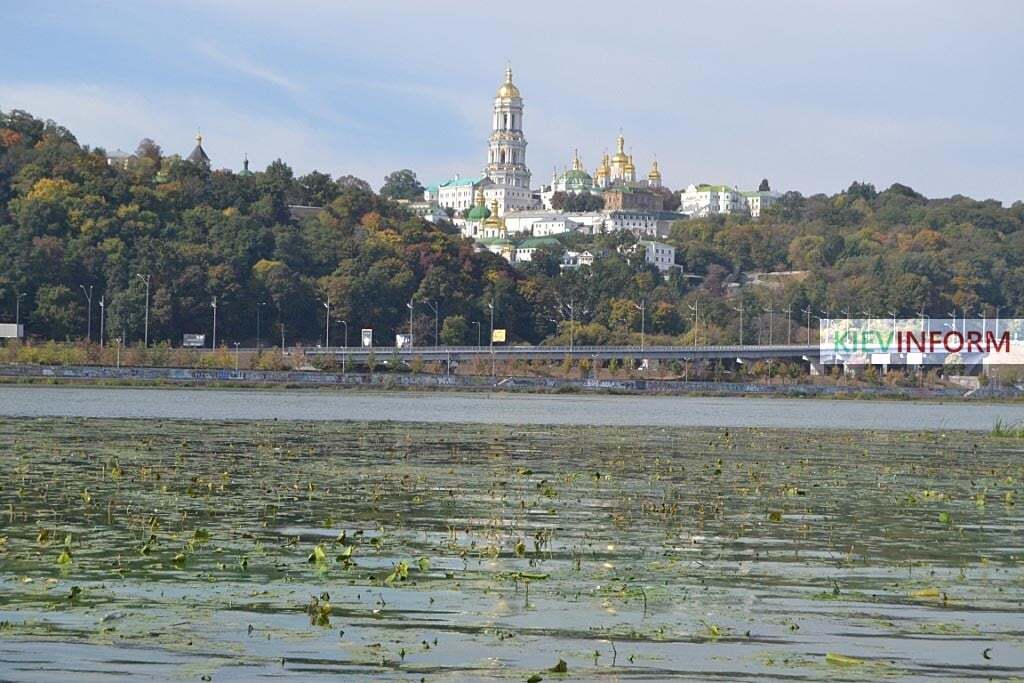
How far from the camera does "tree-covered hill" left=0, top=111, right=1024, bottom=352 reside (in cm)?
13462

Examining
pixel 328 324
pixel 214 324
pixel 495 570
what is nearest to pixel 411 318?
pixel 328 324

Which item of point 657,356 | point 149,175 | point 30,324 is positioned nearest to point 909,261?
point 657,356

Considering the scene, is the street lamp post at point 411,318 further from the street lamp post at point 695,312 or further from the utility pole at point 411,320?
the street lamp post at point 695,312

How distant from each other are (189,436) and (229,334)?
93.7 meters

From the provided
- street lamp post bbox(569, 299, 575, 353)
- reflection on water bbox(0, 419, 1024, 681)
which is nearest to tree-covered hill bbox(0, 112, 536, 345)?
street lamp post bbox(569, 299, 575, 353)

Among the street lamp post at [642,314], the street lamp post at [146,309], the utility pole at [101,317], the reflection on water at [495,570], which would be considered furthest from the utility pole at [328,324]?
the reflection on water at [495,570]

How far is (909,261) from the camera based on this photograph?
645 ft

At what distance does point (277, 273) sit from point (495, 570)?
124 metres

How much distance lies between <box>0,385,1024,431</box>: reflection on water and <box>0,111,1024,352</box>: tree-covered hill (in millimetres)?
30726

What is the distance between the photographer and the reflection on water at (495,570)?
1602 centimetres

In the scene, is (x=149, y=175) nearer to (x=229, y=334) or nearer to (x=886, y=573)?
(x=229, y=334)

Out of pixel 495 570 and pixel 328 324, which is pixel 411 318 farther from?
pixel 495 570

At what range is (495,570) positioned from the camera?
2091cm

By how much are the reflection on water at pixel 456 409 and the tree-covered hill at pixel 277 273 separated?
30.7 m
